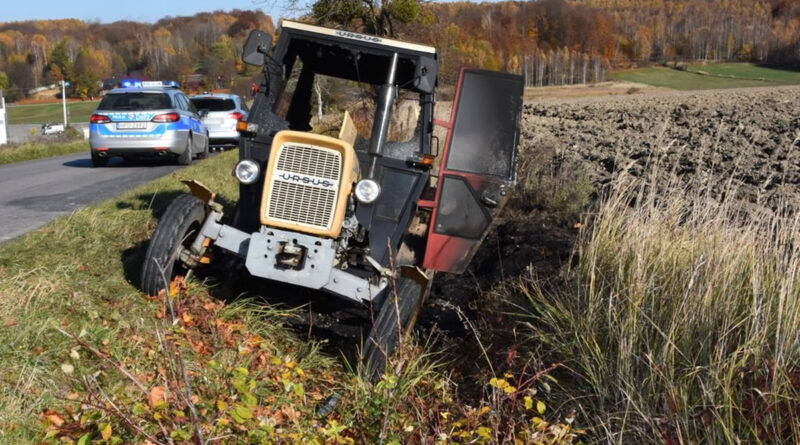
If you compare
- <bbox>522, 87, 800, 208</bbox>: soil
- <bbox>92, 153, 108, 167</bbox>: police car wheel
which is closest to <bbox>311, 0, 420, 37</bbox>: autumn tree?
<bbox>522, 87, 800, 208</bbox>: soil

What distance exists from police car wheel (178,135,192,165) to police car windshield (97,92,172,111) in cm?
82

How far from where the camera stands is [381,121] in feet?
21.5

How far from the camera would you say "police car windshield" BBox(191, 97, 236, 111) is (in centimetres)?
2136

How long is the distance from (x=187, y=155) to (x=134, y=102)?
1370mm

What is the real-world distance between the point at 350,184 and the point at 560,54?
76.7 m

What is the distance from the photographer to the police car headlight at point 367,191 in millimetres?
5789

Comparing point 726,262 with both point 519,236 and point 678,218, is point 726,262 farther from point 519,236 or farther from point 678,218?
point 519,236

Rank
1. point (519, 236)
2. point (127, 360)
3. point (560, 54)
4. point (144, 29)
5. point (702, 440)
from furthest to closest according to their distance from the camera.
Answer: point (144, 29) → point (560, 54) → point (519, 236) → point (127, 360) → point (702, 440)

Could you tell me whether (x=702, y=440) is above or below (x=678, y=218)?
below

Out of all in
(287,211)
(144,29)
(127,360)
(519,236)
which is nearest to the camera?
(127,360)

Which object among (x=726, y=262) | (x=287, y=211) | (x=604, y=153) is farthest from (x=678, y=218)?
(x=604, y=153)

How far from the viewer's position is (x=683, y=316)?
14.8ft

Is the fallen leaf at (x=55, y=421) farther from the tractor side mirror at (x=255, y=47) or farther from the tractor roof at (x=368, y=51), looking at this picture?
the tractor roof at (x=368, y=51)

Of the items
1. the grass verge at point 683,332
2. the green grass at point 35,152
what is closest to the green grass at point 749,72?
the green grass at point 35,152
